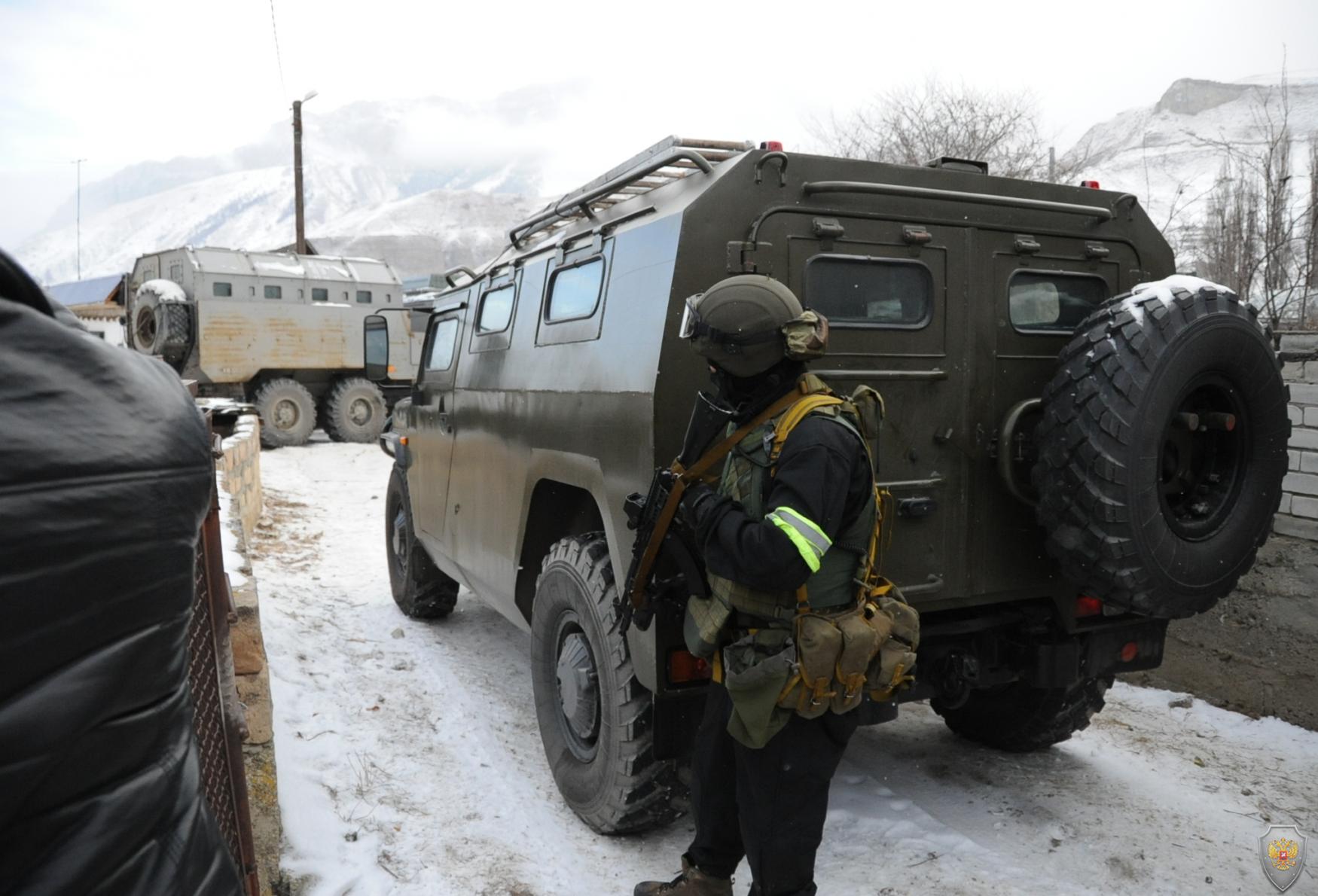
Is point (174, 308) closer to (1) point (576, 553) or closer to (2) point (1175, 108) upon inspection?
(1) point (576, 553)

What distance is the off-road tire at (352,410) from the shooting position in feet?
55.5

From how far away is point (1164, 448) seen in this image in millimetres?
3180

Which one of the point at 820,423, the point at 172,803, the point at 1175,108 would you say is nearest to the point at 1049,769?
the point at 820,423

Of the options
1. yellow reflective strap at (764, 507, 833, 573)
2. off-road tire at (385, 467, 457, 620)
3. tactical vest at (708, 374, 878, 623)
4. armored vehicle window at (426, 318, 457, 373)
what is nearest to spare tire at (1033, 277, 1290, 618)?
tactical vest at (708, 374, 878, 623)

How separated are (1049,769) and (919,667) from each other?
44.5 inches

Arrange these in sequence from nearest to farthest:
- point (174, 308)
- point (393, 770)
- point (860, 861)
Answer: point (860, 861) < point (393, 770) < point (174, 308)

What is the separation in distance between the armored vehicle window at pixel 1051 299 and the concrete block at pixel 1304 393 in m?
2.29

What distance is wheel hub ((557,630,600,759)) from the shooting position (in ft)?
11.3

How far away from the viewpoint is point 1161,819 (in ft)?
12.0

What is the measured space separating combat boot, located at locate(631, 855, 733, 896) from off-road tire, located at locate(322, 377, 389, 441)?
14.9 m

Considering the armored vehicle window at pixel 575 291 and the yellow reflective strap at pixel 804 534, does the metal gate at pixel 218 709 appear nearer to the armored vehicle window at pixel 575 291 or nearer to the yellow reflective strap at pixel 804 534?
the yellow reflective strap at pixel 804 534

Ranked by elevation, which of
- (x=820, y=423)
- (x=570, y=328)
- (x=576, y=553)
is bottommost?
(x=576, y=553)

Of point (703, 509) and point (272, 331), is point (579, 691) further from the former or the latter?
point (272, 331)

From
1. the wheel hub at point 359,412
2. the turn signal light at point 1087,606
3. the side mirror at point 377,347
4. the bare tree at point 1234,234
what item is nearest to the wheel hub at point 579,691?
the turn signal light at point 1087,606
